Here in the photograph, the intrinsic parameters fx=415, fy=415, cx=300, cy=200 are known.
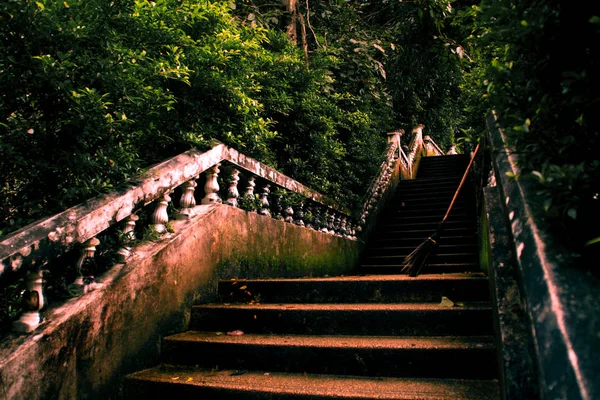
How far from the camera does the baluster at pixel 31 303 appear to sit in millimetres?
2035

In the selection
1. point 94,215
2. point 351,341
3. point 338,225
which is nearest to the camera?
point 94,215

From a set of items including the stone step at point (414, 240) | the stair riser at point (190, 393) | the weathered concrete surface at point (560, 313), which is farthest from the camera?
the stone step at point (414, 240)

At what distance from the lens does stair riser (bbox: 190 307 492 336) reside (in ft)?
8.50

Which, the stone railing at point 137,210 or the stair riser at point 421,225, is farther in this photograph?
the stair riser at point 421,225

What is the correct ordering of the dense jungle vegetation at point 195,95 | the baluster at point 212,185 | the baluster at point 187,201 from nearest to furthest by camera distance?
1. the dense jungle vegetation at point 195,95
2. the baluster at point 187,201
3. the baluster at point 212,185

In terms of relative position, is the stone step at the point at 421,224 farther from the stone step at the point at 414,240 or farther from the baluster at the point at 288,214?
the baluster at the point at 288,214

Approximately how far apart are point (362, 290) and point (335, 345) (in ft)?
2.70

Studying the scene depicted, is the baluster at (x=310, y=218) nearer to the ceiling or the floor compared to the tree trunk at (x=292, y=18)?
nearer to the floor

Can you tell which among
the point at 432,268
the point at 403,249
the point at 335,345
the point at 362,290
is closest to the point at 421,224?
the point at 403,249

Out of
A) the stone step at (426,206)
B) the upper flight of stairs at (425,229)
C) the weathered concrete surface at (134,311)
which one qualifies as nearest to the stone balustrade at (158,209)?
the weathered concrete surface at (134,311)

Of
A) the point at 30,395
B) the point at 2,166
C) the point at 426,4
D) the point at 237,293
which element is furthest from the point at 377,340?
the point at 426,4

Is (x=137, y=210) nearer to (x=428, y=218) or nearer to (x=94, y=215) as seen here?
(x=94, y=215)

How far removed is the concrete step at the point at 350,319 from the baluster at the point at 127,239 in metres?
0.76

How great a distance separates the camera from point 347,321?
2.81m
